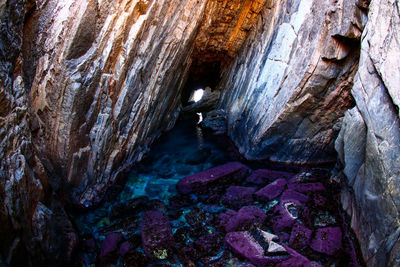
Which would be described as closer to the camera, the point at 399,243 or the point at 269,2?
the point at 399,243

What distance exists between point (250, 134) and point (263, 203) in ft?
8.19

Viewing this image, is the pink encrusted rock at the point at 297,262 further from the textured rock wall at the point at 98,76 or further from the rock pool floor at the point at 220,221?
the textured rock wall at the point at 98,76

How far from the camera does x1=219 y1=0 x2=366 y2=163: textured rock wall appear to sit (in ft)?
18.2

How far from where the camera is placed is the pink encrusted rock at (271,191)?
5.57 metres

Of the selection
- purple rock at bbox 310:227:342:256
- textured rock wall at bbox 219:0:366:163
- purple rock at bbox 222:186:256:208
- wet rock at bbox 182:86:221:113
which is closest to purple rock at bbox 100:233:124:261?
purple rock at bbox 222:186:256:208

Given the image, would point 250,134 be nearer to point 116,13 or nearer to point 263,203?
point 263,203

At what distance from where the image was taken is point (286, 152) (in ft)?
23.4

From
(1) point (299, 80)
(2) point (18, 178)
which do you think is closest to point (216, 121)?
(1) point (299, 80)

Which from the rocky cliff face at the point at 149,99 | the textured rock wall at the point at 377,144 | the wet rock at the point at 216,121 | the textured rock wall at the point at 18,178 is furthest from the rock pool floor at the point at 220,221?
the wet rock at the point at 216,121

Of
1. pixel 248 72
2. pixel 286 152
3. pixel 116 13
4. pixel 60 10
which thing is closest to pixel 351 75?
pixel 286 152

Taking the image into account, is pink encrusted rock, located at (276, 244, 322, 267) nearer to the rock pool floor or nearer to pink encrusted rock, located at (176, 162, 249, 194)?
the rock pool floor

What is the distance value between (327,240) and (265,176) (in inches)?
85.1

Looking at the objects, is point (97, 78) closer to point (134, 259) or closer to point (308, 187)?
point (134, 259)

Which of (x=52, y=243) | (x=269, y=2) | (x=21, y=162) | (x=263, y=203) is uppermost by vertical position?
(x=269, y=2)
